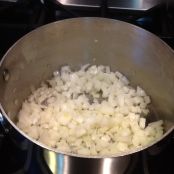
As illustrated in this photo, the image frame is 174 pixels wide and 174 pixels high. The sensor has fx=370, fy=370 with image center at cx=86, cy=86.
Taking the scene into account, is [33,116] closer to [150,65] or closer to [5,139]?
[5,139]

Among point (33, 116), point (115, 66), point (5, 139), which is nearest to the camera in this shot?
point (5, 139)

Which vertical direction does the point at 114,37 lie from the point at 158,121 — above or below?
above

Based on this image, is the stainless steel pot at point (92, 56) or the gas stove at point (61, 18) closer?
the gas stove at point (61, 18)

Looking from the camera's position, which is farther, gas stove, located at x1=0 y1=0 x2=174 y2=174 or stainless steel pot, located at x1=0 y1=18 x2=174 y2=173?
stainless steel pot, located at x1=0 y1=18 x2=174 y2=173

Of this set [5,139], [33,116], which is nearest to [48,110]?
[33,116]
